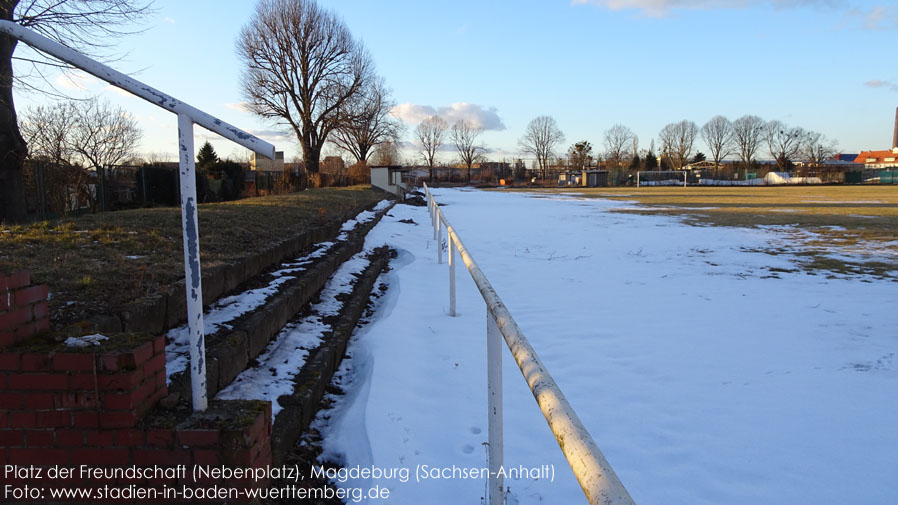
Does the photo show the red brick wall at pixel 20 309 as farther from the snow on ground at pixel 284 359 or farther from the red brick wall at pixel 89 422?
the snow on ground at pixel 284 359

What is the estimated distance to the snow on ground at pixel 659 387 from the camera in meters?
2.71

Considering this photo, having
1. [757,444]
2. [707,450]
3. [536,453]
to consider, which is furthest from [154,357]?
[757,444]

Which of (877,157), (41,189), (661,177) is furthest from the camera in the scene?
(877,157)

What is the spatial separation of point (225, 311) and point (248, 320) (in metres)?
0.32

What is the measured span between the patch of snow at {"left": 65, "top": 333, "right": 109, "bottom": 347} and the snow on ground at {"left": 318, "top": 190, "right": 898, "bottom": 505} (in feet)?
4.25

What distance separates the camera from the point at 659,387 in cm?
379

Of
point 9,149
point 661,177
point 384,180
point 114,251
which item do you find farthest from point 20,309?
point 661,177

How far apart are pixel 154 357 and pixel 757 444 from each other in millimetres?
3106

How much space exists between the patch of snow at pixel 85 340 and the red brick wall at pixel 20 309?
0.19 m

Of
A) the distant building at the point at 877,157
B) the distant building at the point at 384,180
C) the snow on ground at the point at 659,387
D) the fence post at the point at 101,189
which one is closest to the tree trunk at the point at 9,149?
the fence post at the point at 101,189

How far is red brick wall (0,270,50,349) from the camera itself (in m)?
Answer: 2.10

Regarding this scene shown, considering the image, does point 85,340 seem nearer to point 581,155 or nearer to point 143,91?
point 143,91

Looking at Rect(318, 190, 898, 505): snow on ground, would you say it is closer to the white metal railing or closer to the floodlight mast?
the white metal railing

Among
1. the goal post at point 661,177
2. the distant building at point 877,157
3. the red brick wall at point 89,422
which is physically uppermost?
the distant building at point 877,157
